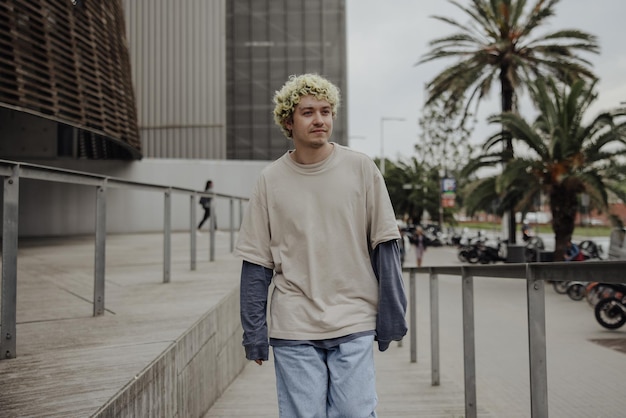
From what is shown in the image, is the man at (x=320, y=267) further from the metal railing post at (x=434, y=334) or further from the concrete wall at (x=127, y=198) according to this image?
the concrete wall at (x=127, y=198)

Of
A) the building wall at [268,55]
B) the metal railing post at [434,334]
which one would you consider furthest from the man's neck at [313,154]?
the building wall at [268,55]

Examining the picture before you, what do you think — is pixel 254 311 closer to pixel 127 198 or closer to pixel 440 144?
pixel 127 198

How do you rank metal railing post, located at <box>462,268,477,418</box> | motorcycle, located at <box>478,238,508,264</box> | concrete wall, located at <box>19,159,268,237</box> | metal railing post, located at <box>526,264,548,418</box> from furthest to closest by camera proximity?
motorcycle, located at <box>478,238,508,264</box>, concrete wall, located at <box>19,159,268,237</box>, metal railing post, located at <box>462,268,477,418</box>, metal railing post, located at <box>526,264,548,418</box>

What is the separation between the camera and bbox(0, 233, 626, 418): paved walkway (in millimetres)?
2637

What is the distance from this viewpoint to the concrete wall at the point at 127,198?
21.2 meters

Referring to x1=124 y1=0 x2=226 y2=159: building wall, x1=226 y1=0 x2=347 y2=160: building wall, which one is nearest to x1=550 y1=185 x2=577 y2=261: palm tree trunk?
x1=124 y1=0 x2=226 y2=159: building wall

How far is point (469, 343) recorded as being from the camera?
4258 mm

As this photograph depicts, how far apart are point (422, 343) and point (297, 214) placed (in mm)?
7140

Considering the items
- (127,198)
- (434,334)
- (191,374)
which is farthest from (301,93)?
(127,198)

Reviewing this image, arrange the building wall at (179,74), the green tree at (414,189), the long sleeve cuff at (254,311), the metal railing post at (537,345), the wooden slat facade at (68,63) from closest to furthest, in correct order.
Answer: the long sleeve cuff at (254,311) < the metal railing post at (537,345) < the wooden slat facade at (68,63) < the building wall at (179,74) < the green tree at (414,189)

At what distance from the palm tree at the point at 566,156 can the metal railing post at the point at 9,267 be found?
13940mm

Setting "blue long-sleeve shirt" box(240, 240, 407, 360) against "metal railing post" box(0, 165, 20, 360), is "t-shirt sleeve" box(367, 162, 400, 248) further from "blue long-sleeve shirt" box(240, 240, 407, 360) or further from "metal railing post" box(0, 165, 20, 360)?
"metal railing post" box(0, 165, 20, 360)

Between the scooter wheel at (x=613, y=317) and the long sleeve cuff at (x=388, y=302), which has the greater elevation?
the long sleeve cuff at (x=388, y=302)

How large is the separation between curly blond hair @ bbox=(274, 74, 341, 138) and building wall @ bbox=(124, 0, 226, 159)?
27.8 m
